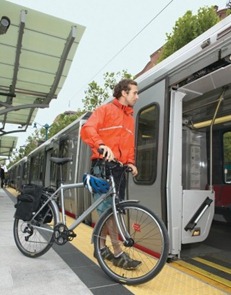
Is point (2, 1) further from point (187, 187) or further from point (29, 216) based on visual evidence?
point (187, 187)

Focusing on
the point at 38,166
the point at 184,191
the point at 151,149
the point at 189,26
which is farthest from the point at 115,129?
the point at 38,166

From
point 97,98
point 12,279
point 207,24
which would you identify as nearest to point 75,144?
point 12,279

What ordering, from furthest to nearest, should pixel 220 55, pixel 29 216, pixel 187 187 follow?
pixel 187 187 < pixel 29 216 < pixel 220 55

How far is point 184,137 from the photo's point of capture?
418cm

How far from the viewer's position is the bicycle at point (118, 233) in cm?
282

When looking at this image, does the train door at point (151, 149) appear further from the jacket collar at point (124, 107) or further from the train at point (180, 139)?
the jacket collar at point (124, 107)

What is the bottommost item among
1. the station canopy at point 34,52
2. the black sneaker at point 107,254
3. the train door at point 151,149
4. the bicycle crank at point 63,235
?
the black sneaker at point 107,254

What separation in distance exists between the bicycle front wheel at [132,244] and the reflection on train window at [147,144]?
82 centimetres

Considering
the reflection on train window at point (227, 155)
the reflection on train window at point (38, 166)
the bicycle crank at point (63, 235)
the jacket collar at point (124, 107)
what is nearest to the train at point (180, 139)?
the jacket collar at point (124, 107)

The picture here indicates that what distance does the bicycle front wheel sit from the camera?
2811mm

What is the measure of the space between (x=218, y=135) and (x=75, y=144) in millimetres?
3537

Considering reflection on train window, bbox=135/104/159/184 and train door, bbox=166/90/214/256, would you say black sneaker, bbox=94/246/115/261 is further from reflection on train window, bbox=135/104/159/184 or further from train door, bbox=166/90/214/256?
reflection on train window, bbox=135/104/159/184

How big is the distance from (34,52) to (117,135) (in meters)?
5.65

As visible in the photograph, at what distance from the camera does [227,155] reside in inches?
302
